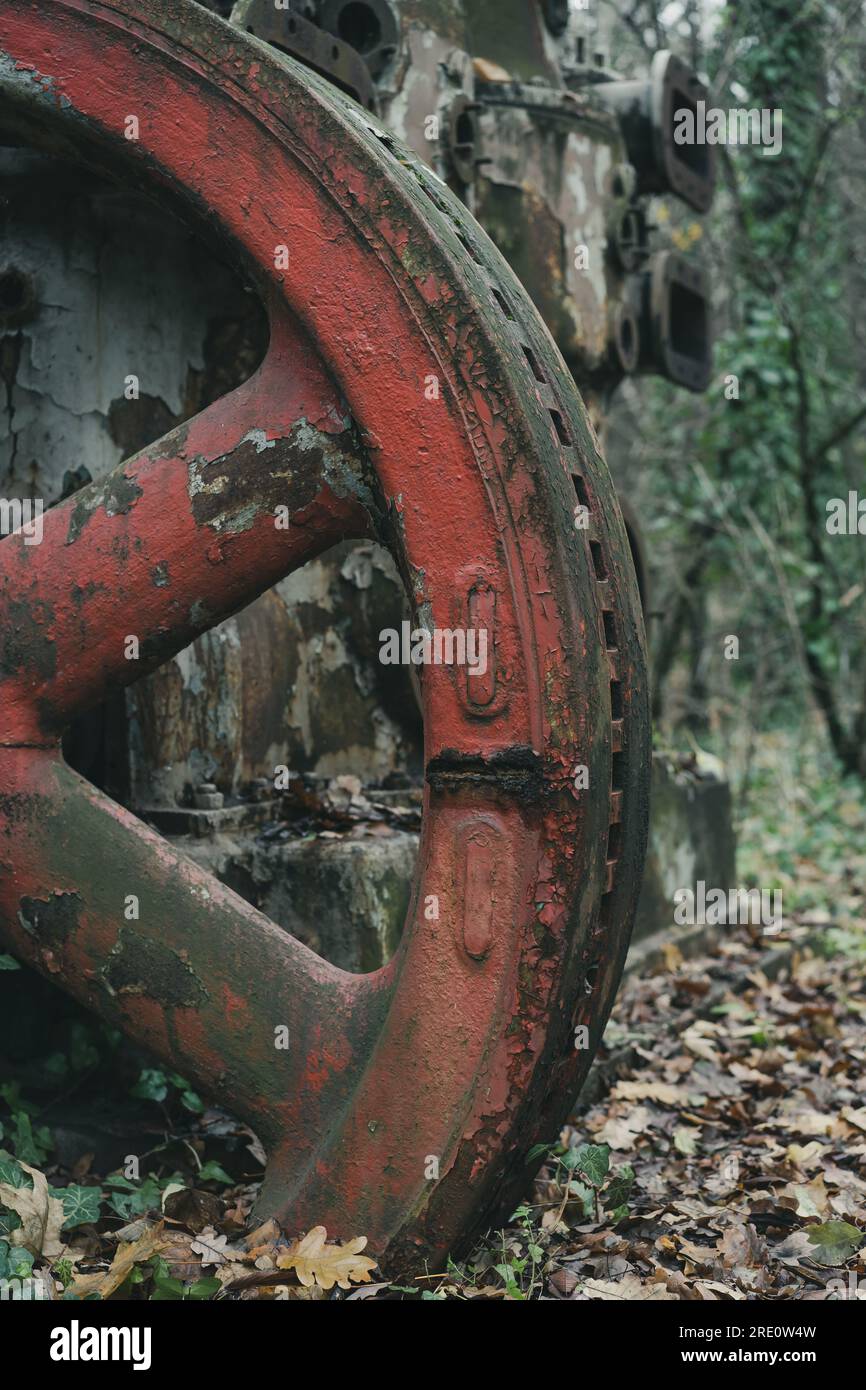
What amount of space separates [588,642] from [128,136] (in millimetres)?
1313

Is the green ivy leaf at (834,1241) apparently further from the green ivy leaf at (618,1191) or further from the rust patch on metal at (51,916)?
the rust patch on metal at (51,916)

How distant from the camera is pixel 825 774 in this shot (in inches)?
347

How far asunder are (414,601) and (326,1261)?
1165mm

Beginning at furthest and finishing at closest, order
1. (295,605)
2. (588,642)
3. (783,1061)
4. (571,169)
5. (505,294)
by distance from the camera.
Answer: (571,169) < (783,1061) < (295,605) < (505,294) < (588,642)

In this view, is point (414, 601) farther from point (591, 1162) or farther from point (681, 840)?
point (681, 840)

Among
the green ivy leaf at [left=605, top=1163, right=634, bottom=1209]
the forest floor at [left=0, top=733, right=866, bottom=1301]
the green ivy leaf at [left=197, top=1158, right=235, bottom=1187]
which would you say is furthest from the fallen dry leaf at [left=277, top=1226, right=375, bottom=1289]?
the green ivy leaf at [left=605, top=1163, right=634, bottom=1209]

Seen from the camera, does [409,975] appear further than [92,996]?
No

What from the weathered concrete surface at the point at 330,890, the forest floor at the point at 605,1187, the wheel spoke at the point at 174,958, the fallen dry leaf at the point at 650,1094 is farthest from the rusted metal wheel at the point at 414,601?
the fallen dry leaf at the point at 650,1094

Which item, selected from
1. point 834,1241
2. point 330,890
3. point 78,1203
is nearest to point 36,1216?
point 78,1203

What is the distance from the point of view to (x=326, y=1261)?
2.38 meters

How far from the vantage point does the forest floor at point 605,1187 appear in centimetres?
240

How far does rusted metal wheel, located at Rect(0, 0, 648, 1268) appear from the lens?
2.38m
